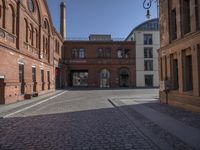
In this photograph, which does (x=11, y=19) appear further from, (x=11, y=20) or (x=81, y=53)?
(x=81, y=53)

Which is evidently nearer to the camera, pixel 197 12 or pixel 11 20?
pixel 197 12

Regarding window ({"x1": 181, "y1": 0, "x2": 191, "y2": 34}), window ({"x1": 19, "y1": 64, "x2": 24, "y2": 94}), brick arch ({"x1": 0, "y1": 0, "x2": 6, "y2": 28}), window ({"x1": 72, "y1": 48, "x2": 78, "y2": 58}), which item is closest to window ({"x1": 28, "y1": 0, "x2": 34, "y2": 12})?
window ({"x1": 19, "y1": 64, "x2": 24, "y2": 94})

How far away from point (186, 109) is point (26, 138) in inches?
359

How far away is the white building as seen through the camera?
48719 mm

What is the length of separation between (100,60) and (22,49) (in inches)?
1125

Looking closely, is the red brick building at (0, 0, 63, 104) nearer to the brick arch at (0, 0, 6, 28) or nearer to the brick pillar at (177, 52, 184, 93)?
the brick arch at (0, 0, 6, 28)

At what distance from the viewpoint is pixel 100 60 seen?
158 feet

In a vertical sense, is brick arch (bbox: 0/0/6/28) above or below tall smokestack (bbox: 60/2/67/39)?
below

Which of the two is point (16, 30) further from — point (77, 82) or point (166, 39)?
point (77, 82)

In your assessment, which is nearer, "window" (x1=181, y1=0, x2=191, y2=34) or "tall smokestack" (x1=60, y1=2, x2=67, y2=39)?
"window" (x1=181, y1=0, x2=191, y2=34)

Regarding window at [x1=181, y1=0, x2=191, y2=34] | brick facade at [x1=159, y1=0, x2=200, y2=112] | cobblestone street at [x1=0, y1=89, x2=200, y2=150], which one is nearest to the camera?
cobblestone street at [x1=0, y1=89, x2=200, y2=150]

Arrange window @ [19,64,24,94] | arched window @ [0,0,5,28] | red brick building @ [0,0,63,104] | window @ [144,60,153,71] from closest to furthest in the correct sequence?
arched window @ [0,0,5,28] → red brick building @ [0,0,63,104] → window @ [19,64,24,94] → window @ [144,60,153,71]

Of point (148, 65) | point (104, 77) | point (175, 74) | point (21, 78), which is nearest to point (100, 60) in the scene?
point (104, 77)

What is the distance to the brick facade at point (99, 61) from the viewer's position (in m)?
48.1
